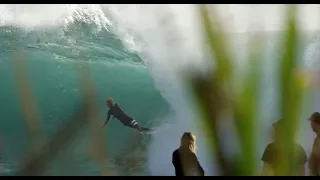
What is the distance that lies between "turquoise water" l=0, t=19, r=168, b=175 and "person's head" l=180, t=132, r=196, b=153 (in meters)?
0.20

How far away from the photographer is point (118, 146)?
195 centimetres

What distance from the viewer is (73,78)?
6.67 feet

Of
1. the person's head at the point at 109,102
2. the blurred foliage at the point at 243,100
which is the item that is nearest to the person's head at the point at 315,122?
the person's head at the point at 109,102

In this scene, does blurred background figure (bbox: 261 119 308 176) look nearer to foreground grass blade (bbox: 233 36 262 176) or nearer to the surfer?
foreground grass blade (bbox: 233 36 262 176)

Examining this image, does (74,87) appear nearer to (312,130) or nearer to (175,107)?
(175,107)

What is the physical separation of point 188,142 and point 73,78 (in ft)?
2.17

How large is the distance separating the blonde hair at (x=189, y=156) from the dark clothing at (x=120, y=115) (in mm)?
325

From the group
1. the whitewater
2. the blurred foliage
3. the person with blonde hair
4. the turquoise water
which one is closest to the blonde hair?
the person with blonde hair

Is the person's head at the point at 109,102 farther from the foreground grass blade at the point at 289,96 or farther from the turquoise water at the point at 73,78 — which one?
the foreground grass blade at the point at 289,96

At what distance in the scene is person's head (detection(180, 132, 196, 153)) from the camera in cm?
185

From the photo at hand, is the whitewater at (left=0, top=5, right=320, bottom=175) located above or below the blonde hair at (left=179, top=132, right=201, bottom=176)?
above

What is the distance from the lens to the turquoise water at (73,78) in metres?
2.02

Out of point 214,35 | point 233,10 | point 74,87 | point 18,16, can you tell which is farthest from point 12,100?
point 214,35

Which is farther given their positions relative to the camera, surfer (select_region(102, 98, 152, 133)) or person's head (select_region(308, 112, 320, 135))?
surfer (select_region(102, 98, 152, 133))
